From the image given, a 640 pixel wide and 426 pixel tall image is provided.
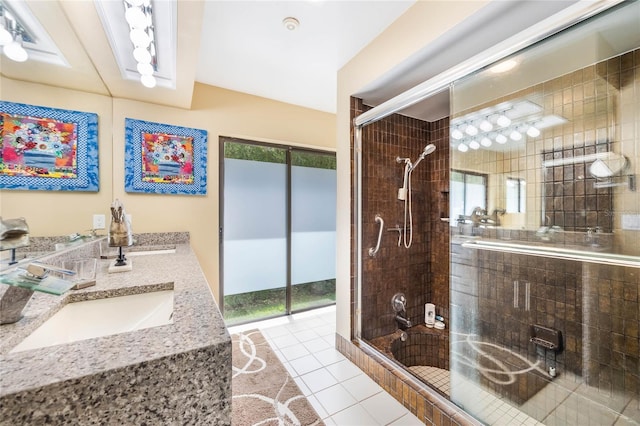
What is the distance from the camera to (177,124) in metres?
2.46

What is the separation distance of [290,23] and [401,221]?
194 centimetres

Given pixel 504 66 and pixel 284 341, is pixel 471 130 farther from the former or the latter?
pixel 284 341

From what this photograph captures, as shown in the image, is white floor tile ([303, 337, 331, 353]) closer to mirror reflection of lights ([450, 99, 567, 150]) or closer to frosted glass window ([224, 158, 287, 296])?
frosted glass window ([224, 158, 287, 296])

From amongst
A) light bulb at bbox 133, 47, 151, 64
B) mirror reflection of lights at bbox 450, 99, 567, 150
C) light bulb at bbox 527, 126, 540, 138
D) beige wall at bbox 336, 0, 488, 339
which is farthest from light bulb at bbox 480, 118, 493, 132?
light bulb at bbox 133, 47, 151, 64

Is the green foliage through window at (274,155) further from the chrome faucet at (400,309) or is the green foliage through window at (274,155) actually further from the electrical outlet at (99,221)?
the chrome faucet at (400,309)

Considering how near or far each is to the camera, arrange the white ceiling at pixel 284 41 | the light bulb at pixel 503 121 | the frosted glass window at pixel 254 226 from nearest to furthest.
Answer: the white ceiling at pixel 284 41, the light bulb at pixel 503 121, the frosted glass window at pixel 254 226

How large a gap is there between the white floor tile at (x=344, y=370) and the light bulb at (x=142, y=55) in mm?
2562

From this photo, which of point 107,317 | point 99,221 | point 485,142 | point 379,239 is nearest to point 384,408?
point 379,239

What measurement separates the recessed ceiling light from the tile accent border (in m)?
2.49

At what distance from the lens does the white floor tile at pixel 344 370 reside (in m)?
1.96

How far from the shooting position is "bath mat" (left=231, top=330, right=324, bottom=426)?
1.52 m

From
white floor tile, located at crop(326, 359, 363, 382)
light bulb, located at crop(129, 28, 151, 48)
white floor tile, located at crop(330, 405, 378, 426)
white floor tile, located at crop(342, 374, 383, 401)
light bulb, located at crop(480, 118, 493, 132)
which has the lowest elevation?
white floor tile, located at crop(330, 405, 378, 426)

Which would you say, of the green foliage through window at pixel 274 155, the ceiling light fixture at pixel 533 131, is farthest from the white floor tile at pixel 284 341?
the ceiling light fixture at pixel 533 131

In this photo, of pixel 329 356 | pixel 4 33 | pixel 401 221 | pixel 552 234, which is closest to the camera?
pixel 4 33
